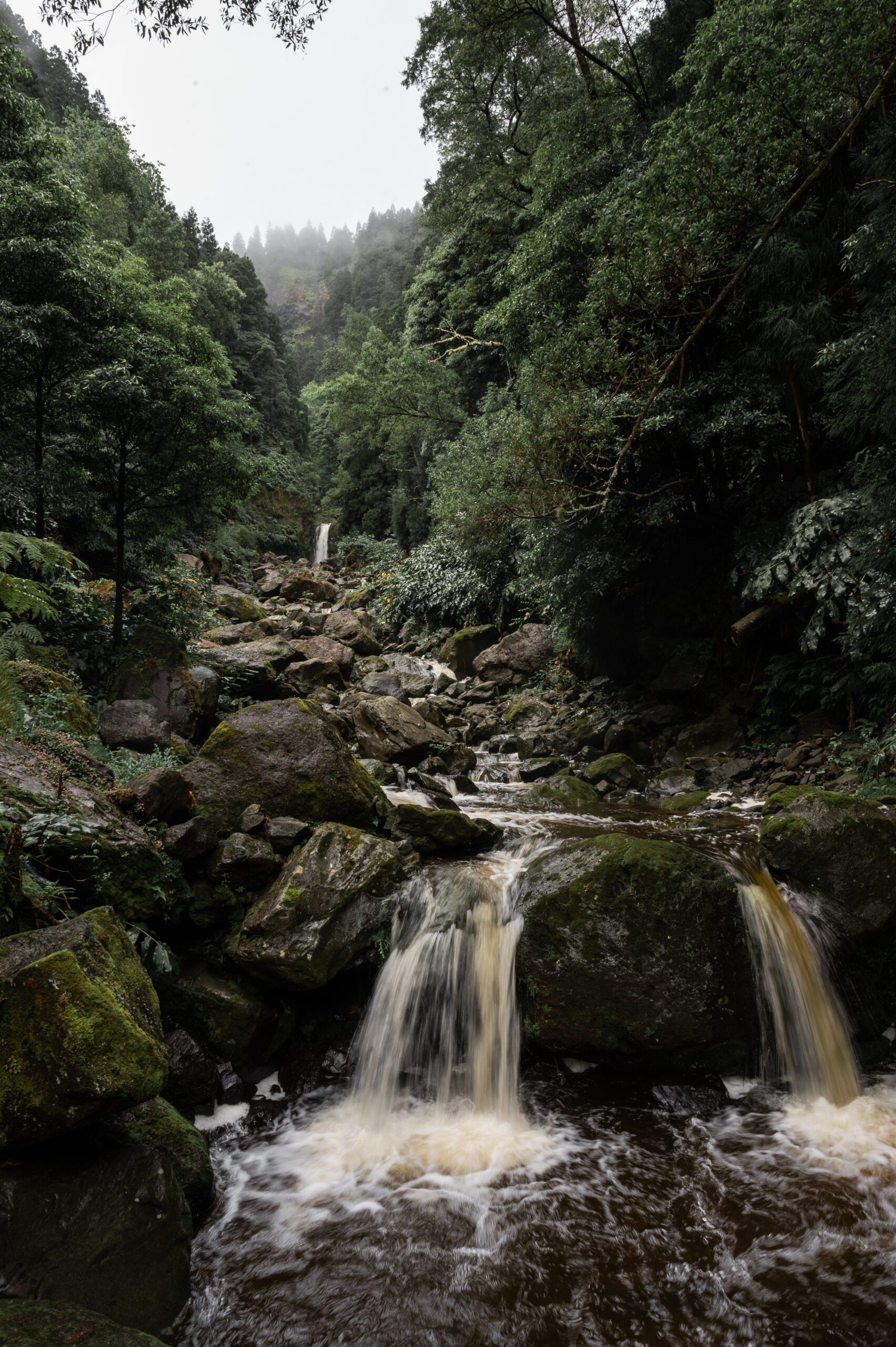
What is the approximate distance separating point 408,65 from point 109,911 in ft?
72.8

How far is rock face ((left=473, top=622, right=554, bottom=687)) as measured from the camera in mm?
16094

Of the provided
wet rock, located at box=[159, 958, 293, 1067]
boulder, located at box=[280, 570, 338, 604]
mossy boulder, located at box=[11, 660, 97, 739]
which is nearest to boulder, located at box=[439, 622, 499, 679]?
boulder, located at box=[280, 570, 338, 604]

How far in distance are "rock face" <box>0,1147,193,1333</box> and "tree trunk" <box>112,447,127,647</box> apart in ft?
23.7

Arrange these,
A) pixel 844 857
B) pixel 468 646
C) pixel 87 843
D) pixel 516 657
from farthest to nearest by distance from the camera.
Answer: pixel 468 646 → pixel 516 657 → pixel 844 857 → pixel 87 843

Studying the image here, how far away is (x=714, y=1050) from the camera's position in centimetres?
471

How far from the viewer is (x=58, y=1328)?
7.70ft

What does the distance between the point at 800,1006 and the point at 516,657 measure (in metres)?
11.8

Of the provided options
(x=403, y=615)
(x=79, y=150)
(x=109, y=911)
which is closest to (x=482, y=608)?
(x=403, y=615)

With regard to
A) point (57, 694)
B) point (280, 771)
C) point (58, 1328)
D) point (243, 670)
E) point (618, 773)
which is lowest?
point (58, 1328)

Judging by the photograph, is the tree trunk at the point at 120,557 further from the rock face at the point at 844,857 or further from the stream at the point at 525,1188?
the rock face at the point at 844,857

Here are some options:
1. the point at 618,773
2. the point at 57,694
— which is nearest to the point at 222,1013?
the point at 57,694

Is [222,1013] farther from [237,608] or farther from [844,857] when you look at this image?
[237,608]

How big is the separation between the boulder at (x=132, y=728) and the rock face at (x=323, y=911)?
2613 millimetres

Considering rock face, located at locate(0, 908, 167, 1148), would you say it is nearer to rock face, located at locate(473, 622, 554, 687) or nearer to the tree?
the tree
